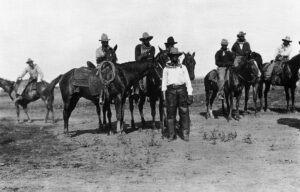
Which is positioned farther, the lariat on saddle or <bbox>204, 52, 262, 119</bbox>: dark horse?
<bbox>204, 52, 262, 119</bbox>: dark horse

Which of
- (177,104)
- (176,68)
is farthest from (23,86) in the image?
(176,68)

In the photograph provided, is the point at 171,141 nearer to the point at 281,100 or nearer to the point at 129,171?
the point at 129,171

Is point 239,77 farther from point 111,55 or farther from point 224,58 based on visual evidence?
point 111,55

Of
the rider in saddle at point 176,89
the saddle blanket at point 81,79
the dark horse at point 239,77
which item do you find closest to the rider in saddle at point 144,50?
the saddle blanket at point 81,79

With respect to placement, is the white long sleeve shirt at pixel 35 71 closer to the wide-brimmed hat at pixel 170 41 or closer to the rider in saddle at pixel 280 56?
the wide-brimmed hat at pixel 170 41

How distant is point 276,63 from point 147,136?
27.8ft

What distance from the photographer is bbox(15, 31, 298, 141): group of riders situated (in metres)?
11.3

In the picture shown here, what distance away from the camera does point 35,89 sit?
65.4 ft

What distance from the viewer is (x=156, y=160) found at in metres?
9.27

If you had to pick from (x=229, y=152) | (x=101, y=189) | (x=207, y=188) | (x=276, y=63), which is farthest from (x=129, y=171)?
(x=276, y=63)

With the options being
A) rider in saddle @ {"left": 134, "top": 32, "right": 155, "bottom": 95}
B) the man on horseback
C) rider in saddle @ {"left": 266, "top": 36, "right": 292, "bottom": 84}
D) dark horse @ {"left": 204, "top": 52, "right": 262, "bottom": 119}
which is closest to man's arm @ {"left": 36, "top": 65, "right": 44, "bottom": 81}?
the man on horseback

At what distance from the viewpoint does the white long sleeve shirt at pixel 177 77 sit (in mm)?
11219

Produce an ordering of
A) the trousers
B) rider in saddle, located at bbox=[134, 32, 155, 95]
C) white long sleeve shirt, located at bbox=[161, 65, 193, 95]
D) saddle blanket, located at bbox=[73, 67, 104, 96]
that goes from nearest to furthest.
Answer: white long sleeve shirt, located at bbox=[161, 65, 193, 95] → the trousers → saddle blanket, located at bbox=[73, 67, 104, 96] → rider in saddle, located at bbox=[134, 32, 155, 95]

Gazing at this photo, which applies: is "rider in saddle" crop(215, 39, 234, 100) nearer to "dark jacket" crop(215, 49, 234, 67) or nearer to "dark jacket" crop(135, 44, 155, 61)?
"dark jacket" crop(215, 49, 234, 67)
